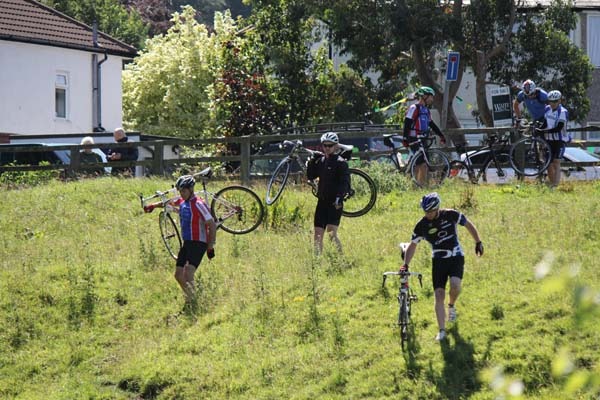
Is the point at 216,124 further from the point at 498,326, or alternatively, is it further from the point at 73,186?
the point at 498,326

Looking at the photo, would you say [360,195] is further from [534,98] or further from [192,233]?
[192,233]

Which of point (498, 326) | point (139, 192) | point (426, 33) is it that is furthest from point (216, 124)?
point (498, 326)

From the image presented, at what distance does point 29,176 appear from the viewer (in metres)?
22.9

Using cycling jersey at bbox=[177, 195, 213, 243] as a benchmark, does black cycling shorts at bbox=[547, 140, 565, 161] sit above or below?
above

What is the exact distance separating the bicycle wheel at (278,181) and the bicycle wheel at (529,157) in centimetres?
467

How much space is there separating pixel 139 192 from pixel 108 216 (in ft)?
4.47

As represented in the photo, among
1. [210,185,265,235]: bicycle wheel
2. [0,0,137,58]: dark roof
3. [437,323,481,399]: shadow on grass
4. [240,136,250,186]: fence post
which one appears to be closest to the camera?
[437,323,481,399]: shadow on grass

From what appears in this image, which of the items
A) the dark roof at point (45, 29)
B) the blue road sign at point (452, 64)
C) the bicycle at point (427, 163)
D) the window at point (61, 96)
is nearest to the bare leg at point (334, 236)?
the bicycle at point (427, 163)

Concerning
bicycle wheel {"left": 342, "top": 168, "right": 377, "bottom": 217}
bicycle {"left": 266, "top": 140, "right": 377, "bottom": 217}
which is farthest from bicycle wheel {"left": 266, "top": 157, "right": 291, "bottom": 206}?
bicycle wheel {"left": 342, "top": 168, "right": 377, "bottom": 217}

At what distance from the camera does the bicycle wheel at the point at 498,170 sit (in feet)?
66.5

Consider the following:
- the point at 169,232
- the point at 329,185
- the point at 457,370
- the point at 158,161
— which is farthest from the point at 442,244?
the point at 158,161

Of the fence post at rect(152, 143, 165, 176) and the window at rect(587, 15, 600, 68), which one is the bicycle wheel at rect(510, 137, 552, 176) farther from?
the window at rect(587, 15, 600, 68)

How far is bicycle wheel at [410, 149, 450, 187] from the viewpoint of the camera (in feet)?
64.5

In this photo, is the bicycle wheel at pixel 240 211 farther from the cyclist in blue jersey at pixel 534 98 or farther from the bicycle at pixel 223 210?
the cyclist in blue jersey at pixel 534 98
